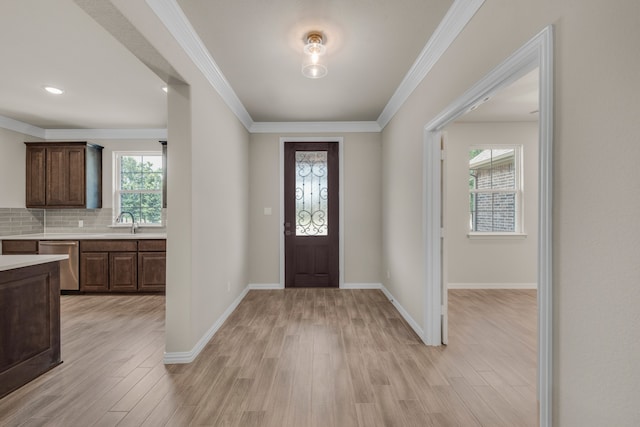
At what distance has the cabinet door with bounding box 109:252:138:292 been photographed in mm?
4480

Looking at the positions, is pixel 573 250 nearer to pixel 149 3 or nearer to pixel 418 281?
pixel 418 281

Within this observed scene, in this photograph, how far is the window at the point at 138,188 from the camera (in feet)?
Answer: 16.8

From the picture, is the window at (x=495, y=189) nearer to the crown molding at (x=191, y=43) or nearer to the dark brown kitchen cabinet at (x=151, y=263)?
the crown molding at (x=191, y=43)

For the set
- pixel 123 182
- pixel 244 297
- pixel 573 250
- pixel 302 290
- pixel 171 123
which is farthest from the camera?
pixel 123 182

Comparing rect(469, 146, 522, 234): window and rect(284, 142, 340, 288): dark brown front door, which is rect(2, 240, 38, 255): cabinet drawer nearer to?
→ rect(284, 142, 340, 288): dark brown front door

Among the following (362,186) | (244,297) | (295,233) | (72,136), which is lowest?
(244,297)

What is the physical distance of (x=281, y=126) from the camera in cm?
475

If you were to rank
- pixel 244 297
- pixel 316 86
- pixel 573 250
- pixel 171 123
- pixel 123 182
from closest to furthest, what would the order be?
1. pixel 573 250
2. pixel 171 123
3. pixel 316 86
4. pixel 244 297
5. pixel 123 182

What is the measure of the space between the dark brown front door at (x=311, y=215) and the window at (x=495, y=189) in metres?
2.35

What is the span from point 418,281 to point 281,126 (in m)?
3.19

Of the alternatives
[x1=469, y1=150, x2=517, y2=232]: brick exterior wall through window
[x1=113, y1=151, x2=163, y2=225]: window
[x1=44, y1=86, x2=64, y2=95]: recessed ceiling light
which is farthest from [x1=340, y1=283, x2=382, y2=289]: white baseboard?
[x1=44, y1=86, x2=64, y2=95]: recessed ceiling light

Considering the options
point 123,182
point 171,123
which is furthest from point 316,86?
point 123,182

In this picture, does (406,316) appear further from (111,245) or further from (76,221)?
(76,221)

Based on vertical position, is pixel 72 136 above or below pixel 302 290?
above
